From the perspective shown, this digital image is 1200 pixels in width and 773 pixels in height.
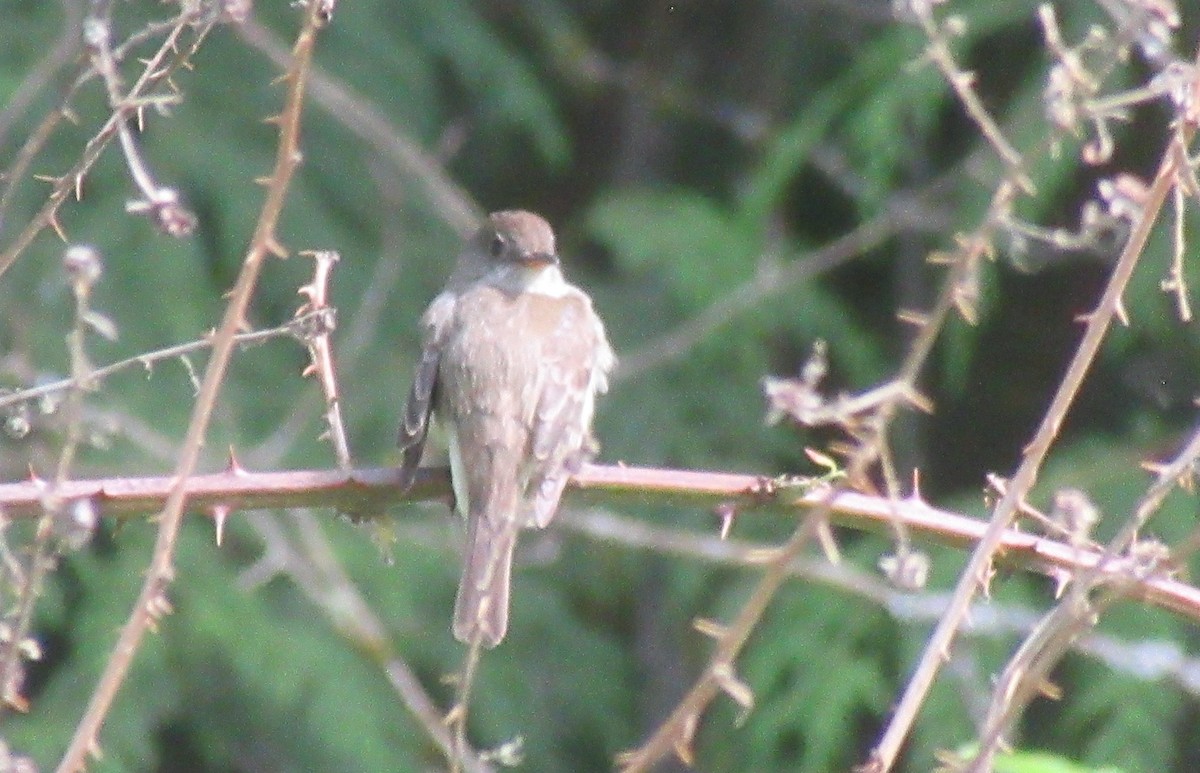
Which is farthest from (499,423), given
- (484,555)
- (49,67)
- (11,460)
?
(11,460)

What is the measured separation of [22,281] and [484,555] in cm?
304

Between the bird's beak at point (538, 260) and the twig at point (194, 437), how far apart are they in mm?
2981

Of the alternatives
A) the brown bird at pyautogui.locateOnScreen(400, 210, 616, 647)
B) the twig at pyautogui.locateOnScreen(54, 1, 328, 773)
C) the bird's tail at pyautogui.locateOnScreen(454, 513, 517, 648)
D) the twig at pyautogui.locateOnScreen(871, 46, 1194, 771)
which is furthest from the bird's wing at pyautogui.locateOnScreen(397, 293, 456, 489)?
the twig at pyautogui.locateOnScreen(871, 46, 1194, 771)

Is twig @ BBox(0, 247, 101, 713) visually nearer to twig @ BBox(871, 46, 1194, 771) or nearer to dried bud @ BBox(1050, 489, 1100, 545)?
twig @ BBox(871, 46, 1194, 771)

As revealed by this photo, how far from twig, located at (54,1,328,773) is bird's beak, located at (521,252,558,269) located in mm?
2981

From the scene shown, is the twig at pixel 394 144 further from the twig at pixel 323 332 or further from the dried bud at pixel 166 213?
the dried bud at pixel 166 213

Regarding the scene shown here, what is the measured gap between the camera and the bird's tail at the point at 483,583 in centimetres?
378

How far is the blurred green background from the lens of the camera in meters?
6.07

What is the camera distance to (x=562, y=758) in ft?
22.3

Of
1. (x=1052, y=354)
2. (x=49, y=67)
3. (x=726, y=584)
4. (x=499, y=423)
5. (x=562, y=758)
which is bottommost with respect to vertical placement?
(x=562, y=758)

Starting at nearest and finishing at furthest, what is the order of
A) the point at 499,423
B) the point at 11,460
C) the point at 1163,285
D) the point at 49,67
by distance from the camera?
the point at 1163,285 → the point at 49,67 → the point at 499,423 → the point at 11,460

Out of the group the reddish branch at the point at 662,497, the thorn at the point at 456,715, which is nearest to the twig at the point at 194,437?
the thorn at the point at 456,715

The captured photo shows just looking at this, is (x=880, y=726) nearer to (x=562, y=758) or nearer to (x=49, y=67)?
(x=562, y=758)

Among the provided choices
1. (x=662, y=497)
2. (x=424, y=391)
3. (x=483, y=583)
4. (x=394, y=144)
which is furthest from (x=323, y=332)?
(x=394, y=144)
